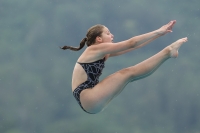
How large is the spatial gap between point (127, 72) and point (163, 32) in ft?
3.47

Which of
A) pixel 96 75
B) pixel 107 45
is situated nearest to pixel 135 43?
pixel 107 45

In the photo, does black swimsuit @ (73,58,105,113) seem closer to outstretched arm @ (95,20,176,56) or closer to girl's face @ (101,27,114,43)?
outstretched arm @ (95,20,176,56)

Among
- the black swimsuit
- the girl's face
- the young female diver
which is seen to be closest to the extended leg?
the young female diver

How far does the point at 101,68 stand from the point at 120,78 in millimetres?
595

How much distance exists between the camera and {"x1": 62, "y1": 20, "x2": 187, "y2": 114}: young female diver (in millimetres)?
7017

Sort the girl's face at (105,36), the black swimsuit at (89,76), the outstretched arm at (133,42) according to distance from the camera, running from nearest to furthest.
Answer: the outstretched arm at (133,42) < the black swimsuit at (89,76) < the girl's face at (105,36)

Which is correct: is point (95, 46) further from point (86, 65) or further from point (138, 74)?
point (138, 74)

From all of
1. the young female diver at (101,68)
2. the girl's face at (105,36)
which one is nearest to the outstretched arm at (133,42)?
the young female diver at (101,68)

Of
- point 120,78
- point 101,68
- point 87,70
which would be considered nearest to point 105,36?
point 101,68

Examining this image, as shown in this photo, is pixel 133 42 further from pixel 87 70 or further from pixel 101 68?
pixel 87 70

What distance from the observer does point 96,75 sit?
290 inches

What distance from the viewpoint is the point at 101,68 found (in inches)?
294

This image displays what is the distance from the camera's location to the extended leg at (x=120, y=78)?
7047 millimetres

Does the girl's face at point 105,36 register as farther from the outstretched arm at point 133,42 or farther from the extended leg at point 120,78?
the extended leg at point 120,78
